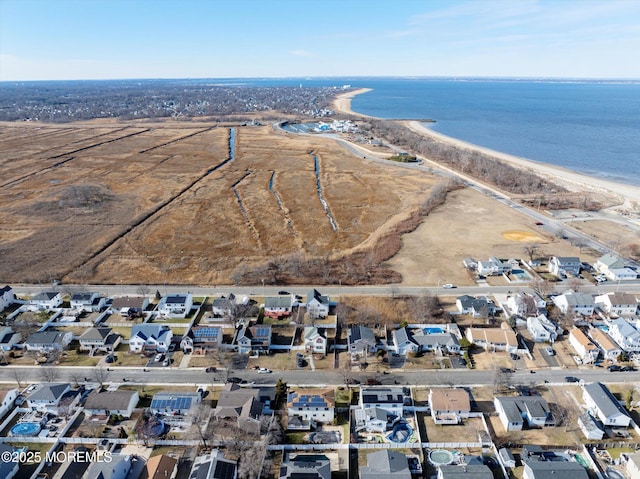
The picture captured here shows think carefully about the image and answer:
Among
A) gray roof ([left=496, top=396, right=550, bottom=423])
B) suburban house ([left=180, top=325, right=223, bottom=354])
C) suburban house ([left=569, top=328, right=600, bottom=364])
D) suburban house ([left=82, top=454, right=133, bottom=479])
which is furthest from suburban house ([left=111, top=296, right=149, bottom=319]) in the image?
suburban house ([left=569, top=328, right=600, bottom=364])

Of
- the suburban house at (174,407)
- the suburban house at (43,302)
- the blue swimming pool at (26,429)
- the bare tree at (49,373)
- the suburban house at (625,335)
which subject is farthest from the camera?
the suburban house at (43,302)

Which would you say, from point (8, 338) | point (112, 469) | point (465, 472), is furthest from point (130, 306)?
point (465, 472)

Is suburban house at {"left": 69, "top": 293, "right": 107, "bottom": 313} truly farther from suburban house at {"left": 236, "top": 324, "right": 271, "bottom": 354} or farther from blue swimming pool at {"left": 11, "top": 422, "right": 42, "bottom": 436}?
suburban house at {"left": 236, "top": 324, "right": 271, "bottom": 354}

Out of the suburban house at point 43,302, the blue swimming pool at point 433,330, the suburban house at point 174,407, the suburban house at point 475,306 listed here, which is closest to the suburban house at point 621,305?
the suburban house at point 475,306

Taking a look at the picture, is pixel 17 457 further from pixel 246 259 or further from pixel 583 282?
pixel 583 282

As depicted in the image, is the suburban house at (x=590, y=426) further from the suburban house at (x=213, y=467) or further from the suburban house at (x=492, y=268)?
the suburban house at (x=213, y=467)

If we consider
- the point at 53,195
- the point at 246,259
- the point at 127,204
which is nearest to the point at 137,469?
the point at 246,259
